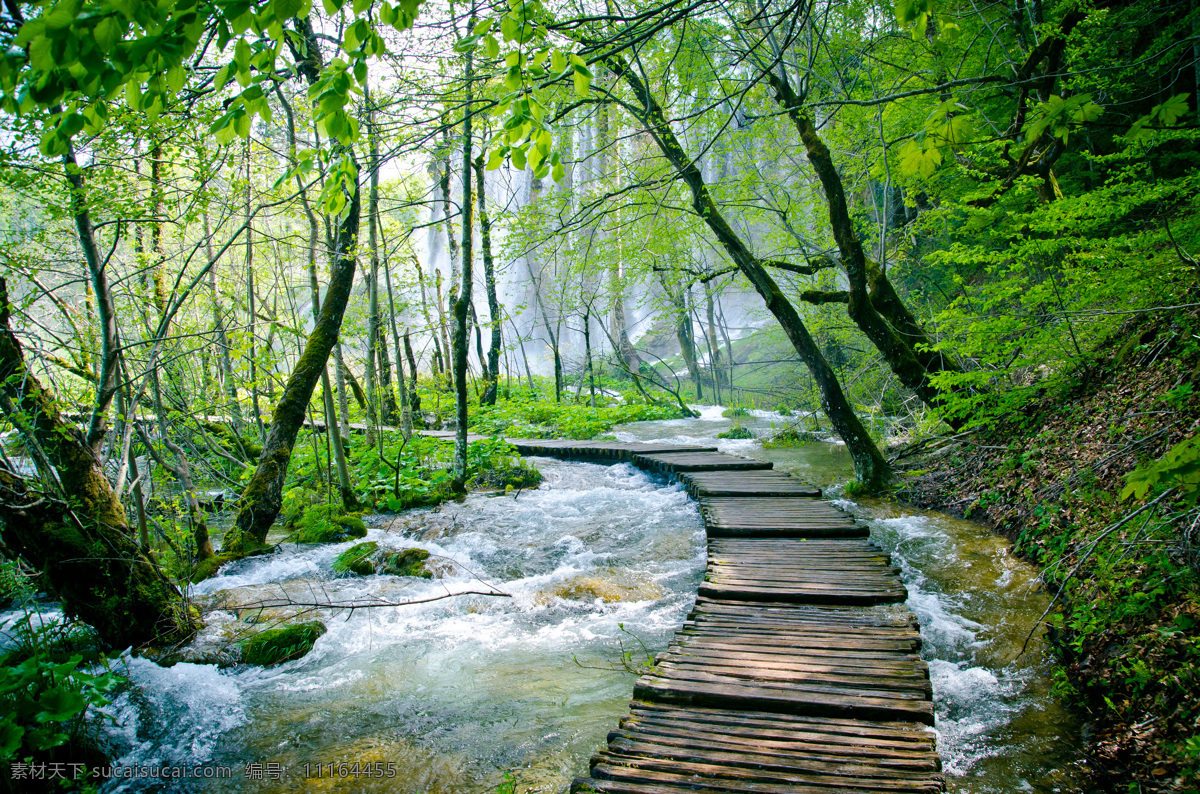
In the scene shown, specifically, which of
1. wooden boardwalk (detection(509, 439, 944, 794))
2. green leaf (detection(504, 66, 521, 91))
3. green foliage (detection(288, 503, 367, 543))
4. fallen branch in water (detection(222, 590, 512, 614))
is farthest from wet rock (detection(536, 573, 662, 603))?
green leaf (detection(504, 66, 521, 91))

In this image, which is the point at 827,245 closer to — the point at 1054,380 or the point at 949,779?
the point at 1054,380

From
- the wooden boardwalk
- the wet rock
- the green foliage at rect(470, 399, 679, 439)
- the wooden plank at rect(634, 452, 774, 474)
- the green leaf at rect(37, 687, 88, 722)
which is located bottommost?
the wet rock

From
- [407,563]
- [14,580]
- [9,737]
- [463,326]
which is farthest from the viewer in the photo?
[463,326]

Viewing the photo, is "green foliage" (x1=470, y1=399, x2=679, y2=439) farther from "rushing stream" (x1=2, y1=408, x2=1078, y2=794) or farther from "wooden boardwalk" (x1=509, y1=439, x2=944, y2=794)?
"wooden boardwalk" (x1=509, y1=439, x2=944, y2=794)

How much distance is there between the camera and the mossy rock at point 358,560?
604 cm

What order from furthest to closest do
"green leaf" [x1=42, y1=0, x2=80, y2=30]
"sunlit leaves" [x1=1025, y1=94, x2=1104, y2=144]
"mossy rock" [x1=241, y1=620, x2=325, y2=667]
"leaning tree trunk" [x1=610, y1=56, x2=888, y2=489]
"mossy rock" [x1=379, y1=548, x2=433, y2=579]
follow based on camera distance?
1. "leaning tree trunk" [x1=610, y1=56, x2=888, y2=489]
2. "mossy rock" [x1=379, y1=548, x2=433, y2=579]
3. "mossy rock" [x1=241, y1=620, x2=325, y2=667]
4. "sunlit leaves" [x1=1025, y1=94, x2=1104, y2=144]
5. "green leaf" [x1=42, y1=0, x2=80, y2=30]

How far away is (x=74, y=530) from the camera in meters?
3.79

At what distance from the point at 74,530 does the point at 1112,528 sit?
598 centimetres

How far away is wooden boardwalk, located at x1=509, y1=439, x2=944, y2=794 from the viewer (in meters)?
2.45

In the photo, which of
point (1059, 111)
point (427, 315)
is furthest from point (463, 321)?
point (1059, 111)

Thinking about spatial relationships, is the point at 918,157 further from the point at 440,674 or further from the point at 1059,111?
the point at 440,674

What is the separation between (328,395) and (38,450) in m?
4.01

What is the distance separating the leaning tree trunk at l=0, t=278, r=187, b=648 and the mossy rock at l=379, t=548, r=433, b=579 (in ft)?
6.63

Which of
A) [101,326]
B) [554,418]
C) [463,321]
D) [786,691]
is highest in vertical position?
[463,321]
